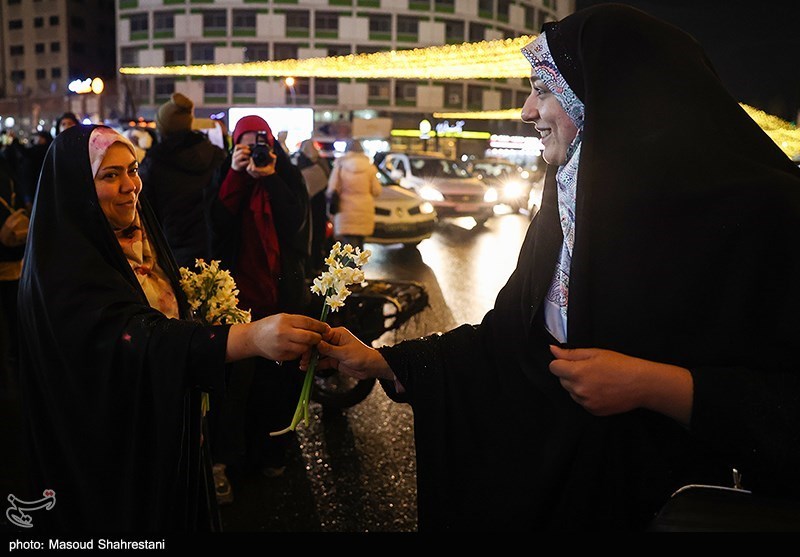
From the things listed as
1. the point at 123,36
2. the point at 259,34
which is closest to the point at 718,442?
the point at 259,34

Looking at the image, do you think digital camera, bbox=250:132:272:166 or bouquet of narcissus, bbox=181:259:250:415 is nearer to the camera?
bouquet of narcissus, bbox=181:259:250:415

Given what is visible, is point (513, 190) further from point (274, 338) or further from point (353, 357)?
point (274, 338)

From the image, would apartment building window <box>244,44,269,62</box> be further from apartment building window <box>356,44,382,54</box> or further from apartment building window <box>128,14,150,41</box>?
apartment building window <box>128,14,150,41</box>

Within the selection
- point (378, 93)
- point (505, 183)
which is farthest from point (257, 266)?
point (378, 93)

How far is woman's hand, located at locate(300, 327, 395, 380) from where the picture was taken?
2.30 m

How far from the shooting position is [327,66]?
25625mm

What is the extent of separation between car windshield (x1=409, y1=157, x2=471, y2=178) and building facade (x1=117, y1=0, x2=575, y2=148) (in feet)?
145

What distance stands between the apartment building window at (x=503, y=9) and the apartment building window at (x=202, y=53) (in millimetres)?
26642

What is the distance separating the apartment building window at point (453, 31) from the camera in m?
65.2

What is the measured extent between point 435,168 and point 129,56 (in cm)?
5607

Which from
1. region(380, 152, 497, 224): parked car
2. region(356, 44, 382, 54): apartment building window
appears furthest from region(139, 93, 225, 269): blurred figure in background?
region(356, 44, 382, 54): apartment building window

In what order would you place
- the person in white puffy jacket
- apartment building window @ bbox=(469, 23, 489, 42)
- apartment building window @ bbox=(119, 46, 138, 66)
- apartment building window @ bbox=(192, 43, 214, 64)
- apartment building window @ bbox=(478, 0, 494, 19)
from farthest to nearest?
apartment building window @ bbox=(478, 0, 494, 19), apartment building window @ bbox=(469, 23, 489, 42), apartment building window @ bbox=(119, 46, 138, 66), apartment building window @ bbox=(192, 43, 214, 64), the person in white puffy jacket

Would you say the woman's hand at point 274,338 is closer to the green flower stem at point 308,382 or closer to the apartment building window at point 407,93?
the green flower stem at point 308,382

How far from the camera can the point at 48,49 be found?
82.4m
